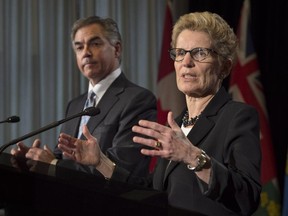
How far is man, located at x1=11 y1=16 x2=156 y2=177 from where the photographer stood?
2.57 meters

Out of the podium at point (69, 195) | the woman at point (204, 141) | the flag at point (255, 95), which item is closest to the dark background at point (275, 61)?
the flag at point (255, 95)

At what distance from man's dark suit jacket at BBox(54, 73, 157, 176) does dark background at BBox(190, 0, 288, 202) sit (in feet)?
6.12

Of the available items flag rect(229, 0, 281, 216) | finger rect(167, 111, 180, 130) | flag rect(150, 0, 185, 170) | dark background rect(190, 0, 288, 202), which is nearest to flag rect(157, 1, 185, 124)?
flag rect(150, 0, 185, 170)

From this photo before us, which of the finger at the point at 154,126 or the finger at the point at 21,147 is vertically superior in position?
the finger at the point at 154,126

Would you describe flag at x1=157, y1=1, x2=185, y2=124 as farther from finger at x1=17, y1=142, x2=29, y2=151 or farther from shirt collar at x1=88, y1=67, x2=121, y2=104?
finger at x1=17, y1=142, x2=29, y2=151

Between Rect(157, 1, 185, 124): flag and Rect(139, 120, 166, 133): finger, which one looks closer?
Rect(139, 120, 166, 133): finger

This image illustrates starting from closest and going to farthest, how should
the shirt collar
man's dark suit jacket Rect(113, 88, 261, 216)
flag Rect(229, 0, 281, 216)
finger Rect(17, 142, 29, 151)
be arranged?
1. man's dark suit jacket Rect(113, 88, 261, 216)
2. finger Rect(17, 142, 29, 151)
3. the shirt collar
4. flag Rect(229, 0, 281, 216)

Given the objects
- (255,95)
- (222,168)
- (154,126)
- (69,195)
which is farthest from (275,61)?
(69,195)

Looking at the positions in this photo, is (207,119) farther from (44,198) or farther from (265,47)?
(265,47)

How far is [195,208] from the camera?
1.69 m

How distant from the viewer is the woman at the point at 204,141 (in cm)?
150

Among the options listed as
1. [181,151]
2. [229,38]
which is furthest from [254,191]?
[229,38]

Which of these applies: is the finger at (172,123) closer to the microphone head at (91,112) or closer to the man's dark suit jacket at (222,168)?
the man's dark suit jacket at (222,168)

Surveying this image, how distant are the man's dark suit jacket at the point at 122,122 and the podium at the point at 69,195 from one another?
1.05 metres
